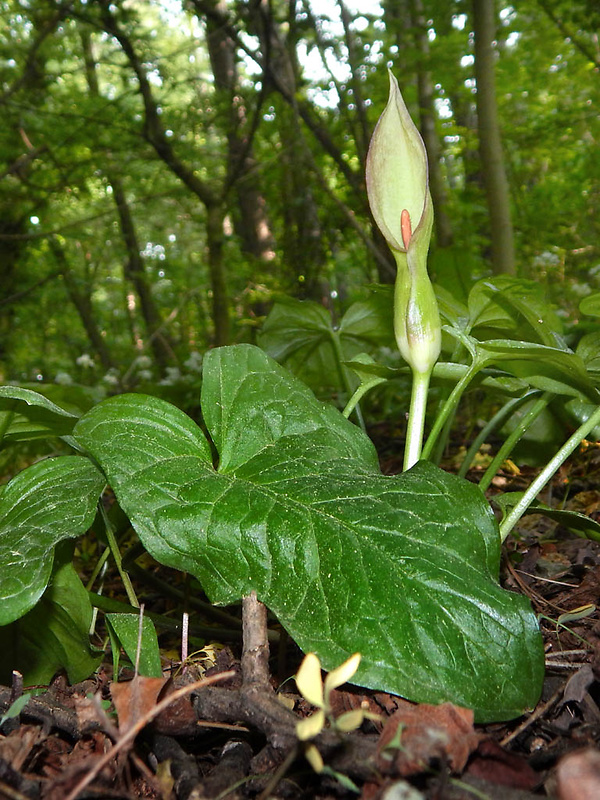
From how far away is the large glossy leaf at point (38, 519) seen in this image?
0.60 metres

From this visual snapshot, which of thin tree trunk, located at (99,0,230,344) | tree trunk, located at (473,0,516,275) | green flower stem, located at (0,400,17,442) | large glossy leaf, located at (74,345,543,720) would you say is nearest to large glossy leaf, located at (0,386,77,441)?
green flower stem, located at (0,400,17,442)

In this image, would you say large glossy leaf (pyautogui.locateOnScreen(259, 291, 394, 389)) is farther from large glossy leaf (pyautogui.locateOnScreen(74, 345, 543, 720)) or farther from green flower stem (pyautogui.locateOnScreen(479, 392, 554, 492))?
large glossy leaf (pyautogui.locateOnScreen(74, 345, 543, 720))

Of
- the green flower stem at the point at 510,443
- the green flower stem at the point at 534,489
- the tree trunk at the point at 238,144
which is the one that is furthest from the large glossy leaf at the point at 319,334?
the tree trunk at the point at 238,144

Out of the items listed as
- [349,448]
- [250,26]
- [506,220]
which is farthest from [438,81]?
[349,448]

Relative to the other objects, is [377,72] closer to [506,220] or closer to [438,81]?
[438,81]

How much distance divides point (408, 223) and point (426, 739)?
1.93ft

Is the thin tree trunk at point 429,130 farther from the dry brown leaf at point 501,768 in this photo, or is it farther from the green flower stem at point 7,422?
the dry brown leaf at point 501,768

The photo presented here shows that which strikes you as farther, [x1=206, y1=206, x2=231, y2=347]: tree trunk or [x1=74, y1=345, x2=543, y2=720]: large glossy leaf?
[x1=206, y1=206, x2=231, y2=347]: tree trunk

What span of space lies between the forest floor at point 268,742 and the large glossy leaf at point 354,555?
0.14 ft

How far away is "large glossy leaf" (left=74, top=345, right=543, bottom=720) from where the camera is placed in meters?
0.56

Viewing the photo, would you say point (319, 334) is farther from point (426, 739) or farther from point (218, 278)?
point (218, 278)

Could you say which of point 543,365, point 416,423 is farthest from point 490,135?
point 416,423

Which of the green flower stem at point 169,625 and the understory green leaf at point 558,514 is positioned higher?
the understory green leaf at point 558,514

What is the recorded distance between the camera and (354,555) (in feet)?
1.97
